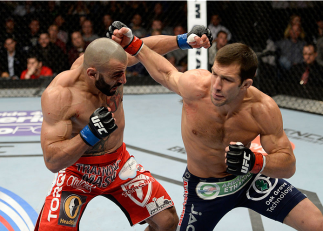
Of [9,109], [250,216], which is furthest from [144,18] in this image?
[250,216]

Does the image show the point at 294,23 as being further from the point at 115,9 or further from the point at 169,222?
the point at 169,222

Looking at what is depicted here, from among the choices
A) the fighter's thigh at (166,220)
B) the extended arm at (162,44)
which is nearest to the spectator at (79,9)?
the extended arm at (162,44)

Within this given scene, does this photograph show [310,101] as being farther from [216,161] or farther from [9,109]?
[9,109]

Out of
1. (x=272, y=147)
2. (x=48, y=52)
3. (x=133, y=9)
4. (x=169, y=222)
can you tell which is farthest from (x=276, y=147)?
(x=133, y=9)

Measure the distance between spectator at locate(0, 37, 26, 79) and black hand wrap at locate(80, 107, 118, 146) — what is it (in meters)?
4.92

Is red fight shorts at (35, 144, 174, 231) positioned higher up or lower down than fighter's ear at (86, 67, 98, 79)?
lower down

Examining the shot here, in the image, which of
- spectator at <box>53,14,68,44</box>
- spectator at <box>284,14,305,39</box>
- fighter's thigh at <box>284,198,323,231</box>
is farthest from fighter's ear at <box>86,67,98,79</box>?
spectator at <box>53,14,68,44</box>

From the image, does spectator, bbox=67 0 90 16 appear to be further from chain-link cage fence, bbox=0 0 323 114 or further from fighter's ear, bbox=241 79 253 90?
fighter's ear, bbox=241 79 253 90

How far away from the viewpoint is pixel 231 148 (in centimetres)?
182

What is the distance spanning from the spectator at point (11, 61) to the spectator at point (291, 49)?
4.25 meters

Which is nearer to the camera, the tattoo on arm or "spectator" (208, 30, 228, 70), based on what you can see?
the tattoo on arm

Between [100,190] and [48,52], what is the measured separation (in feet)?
14.8

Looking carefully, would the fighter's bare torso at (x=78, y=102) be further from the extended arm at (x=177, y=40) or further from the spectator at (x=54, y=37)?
the spectator at (x=54, y=37)

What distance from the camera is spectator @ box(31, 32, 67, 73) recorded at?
6.21 m
